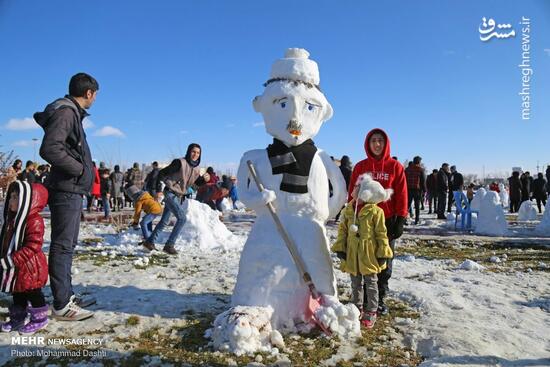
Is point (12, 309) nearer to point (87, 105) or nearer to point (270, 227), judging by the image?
point (87, 105)

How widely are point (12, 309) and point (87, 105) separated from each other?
192 cm

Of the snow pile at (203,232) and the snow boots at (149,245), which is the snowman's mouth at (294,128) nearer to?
the snow pile at (203,232)

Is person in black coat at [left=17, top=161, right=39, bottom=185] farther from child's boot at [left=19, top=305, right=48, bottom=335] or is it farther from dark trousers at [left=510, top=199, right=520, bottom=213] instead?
dark trousers at [left=510, top=199, right=520, bottom=213]

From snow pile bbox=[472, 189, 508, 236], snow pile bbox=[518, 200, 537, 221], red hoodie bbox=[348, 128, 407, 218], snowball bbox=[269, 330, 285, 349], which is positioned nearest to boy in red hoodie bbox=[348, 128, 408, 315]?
red hoodie bbox=[348, 128, 407, 218]

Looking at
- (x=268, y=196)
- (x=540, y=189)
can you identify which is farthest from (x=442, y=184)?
(x=268, y=196)

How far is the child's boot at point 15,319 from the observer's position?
333 cm

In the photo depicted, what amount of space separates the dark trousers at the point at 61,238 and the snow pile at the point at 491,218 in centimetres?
991

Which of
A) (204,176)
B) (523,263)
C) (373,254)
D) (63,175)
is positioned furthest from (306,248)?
(523,263)

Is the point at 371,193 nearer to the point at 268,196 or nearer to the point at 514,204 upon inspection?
the point at 268,196

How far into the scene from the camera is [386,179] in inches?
157

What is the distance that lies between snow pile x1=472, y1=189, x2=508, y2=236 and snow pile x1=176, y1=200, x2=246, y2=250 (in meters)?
6.61

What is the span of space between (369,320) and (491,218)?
8.17m

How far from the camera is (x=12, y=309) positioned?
340cm

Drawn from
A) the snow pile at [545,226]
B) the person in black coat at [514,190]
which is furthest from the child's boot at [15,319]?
the person in black coat at [514,190]
